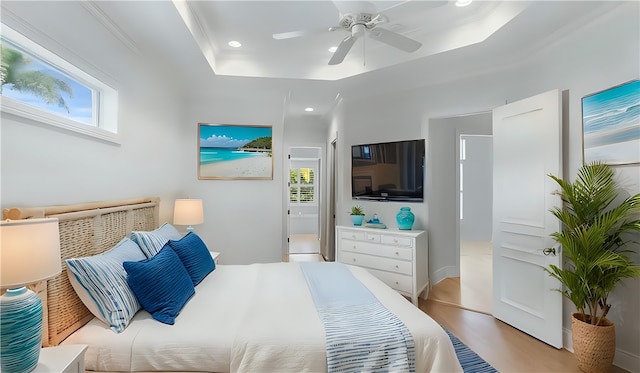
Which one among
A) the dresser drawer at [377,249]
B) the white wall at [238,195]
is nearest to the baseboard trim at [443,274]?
the dresser drawer at [377,249]

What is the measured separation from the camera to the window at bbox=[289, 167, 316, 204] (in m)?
8.39

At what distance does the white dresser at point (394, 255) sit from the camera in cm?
335

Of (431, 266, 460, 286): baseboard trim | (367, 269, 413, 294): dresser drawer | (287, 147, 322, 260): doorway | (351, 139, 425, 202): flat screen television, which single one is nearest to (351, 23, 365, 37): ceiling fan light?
(351, 139, 425, 202): flat screen television

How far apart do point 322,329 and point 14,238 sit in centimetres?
134

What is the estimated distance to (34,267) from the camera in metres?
1.11

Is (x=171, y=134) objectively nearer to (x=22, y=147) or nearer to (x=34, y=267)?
(x=22, y=147)

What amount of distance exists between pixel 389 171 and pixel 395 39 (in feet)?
6.52

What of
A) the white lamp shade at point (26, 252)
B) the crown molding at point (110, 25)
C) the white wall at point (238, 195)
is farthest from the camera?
the white wall at point (238, 195)

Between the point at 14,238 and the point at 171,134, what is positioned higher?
the point at 171,134

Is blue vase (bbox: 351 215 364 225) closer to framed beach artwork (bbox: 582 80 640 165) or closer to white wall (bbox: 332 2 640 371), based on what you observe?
white wall (bbox: 332 2 640 371)

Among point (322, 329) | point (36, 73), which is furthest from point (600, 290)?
point (36, 73)

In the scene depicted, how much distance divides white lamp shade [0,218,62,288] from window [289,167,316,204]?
284 inches

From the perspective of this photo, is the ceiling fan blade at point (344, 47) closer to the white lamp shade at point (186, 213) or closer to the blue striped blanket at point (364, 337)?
the blue striped blanket at point (364, 337)

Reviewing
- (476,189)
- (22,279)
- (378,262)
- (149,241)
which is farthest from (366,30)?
(476,189)
